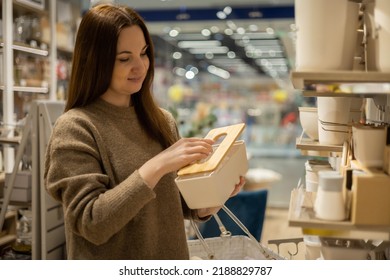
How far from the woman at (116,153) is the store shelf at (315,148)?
1.38 feet

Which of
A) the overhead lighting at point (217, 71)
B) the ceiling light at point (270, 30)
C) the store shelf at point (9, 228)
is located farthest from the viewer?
the overhead lighting at point (217, 71)

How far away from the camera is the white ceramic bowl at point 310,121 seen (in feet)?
5.99

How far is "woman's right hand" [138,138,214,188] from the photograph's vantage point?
1.09 metres

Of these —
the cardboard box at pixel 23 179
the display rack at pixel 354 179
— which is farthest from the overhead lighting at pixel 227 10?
the display rack at pixel 354 179

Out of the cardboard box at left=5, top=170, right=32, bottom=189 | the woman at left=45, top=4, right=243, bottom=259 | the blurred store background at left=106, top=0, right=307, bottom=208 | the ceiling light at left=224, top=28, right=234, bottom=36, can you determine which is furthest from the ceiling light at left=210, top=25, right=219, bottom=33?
the woman at left=45, top=4, right=243, bottom=259

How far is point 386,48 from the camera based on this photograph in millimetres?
912

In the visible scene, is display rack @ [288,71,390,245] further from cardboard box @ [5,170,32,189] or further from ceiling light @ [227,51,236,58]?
ceiling light @ [227,51,236,58]

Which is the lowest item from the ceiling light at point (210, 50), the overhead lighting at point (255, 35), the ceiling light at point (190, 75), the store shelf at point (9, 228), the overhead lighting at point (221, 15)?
the store shelf at point (9, 228)

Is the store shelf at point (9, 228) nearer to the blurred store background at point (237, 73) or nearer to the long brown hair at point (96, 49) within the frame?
the blurred store background at point (237, 73)

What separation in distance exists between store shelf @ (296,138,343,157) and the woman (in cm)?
42

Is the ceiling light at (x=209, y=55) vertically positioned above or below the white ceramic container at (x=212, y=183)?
above

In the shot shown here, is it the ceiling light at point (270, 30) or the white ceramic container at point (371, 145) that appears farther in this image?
the ceiling light at point (270, 30)
